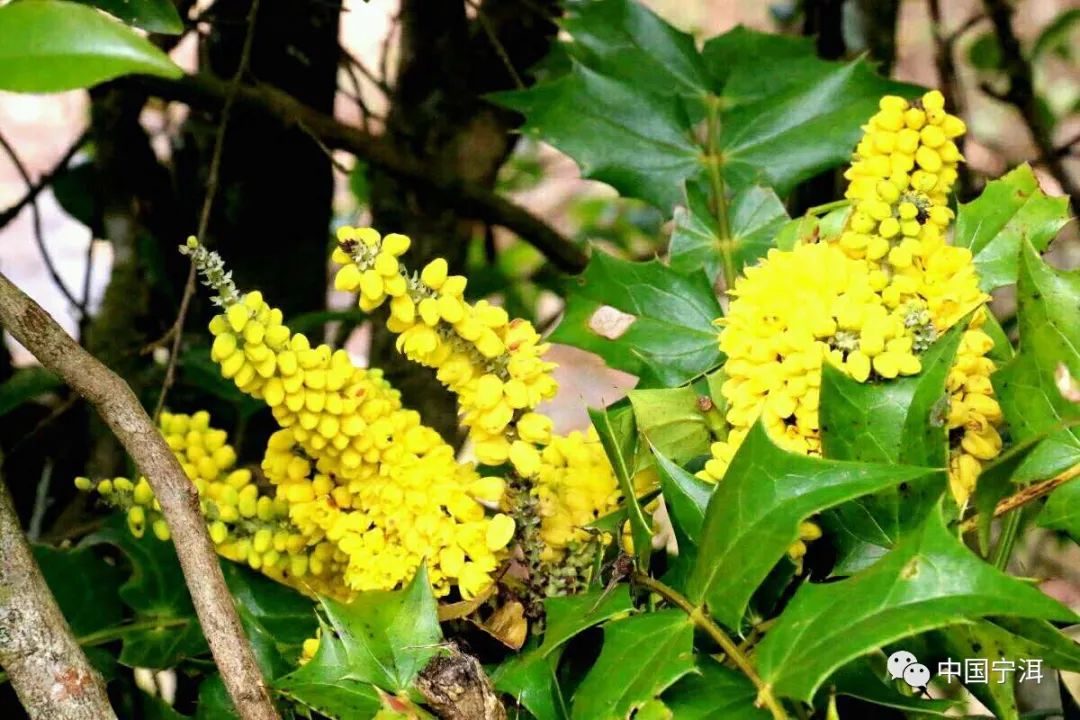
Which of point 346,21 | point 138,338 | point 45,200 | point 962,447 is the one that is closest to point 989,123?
point 346,21

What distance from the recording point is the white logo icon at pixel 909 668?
22.8 inches

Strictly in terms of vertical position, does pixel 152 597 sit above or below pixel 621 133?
below

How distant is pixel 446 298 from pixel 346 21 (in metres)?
2.42

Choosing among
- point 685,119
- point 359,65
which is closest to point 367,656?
point 685,119

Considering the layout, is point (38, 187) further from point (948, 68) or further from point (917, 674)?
point (948, 68)

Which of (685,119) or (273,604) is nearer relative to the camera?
(273,604)

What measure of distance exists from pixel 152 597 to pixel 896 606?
0.50m

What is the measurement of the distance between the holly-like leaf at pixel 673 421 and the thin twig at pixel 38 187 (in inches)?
27.8

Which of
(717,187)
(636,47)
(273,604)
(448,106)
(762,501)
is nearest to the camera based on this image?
(762,501)

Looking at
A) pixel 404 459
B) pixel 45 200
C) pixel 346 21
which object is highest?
pixel 346 21

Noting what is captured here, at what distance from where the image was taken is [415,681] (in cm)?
54

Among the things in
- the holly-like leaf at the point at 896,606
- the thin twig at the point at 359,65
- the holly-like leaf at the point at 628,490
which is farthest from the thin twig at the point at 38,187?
the holly-like leaf at the point at 896,606

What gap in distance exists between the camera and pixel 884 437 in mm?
565

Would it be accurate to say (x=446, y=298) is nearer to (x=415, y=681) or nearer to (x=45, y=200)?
(x=415, y=681)
